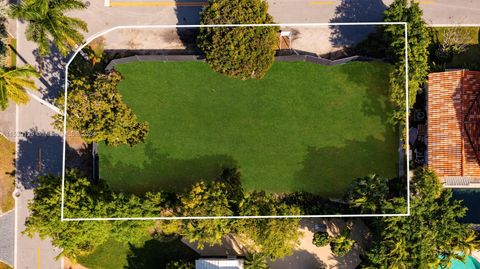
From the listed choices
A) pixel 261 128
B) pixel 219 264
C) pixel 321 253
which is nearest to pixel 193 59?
pixel 261 128

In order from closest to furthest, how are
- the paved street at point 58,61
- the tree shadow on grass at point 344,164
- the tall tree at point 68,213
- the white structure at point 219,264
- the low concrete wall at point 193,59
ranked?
the tall tree at point 68,213, the white structure at point 219,264, the low concrete wall at point 193,59, the tree shadow on grass at point 344,164, the paved street at point 58,61

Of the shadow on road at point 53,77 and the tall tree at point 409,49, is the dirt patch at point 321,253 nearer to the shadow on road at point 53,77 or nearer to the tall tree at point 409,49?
the tall tree at point 409,49

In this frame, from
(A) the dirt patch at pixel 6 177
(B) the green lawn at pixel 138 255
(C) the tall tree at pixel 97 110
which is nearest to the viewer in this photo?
(C) the tall tree at pixel 97 110

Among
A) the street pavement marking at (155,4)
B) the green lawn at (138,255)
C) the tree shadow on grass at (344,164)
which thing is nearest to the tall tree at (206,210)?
the green lawn at (138,255)

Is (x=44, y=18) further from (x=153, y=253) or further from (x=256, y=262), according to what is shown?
(x=256, y=262)

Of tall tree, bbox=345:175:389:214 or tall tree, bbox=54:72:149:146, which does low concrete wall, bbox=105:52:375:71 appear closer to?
tall tree, bbox=54:72:149:146

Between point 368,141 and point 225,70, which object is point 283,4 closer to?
point 225,70
